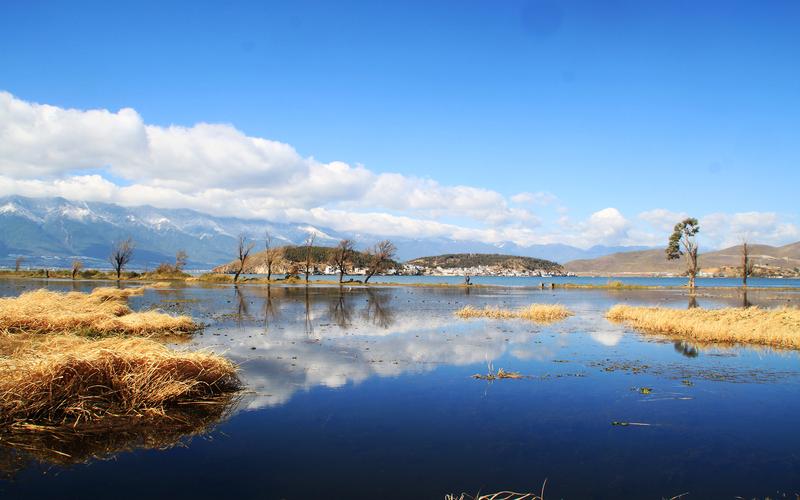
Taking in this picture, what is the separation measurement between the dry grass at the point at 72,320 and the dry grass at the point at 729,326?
29843 millimetres

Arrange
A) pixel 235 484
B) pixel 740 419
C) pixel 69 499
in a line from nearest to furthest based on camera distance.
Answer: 1. pixel 69 499
2. pixel 235 484
3. pixel 740 419

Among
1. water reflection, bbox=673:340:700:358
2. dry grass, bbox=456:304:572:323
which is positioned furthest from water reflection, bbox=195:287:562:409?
water reflection, bbox=673:340:700:358

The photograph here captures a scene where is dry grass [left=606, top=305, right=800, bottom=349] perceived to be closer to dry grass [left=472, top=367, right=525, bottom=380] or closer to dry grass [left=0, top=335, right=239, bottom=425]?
dry grass [left=472, top=367, right=525, bottom=380]

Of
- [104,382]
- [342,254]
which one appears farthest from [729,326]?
[342,254]

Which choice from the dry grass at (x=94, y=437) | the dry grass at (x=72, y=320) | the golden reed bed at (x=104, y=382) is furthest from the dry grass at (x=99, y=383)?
the dry grass at (x=72, y=320)

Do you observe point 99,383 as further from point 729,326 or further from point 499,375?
point 729,326

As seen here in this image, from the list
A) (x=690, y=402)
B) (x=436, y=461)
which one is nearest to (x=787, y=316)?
(x=690, y=402)

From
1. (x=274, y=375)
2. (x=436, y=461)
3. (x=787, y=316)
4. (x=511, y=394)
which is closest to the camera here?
(x=436, y=461)

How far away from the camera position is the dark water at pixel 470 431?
901 cm

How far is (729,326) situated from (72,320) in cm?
3656

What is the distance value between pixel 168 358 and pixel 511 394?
10.5m

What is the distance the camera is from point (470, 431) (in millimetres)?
12078

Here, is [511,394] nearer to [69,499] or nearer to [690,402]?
[690,402]

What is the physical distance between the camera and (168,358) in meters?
14.1
